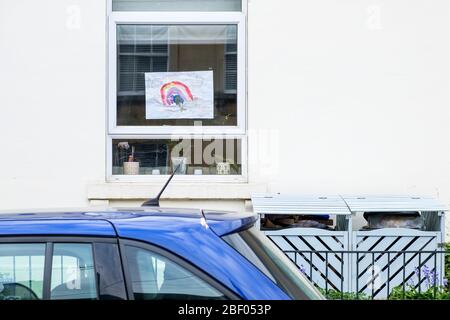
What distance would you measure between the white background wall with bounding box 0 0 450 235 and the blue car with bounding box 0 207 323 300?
5.37 meters

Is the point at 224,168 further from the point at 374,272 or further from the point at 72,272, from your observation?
the point at 72,272

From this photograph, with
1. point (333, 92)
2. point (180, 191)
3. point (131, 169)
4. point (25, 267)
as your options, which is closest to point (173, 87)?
point (131, 169)

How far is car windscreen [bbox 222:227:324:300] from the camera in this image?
3.77m

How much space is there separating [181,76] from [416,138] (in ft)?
9.19

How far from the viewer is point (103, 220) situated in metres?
3.73

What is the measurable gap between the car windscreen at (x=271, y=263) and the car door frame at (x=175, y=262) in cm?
24

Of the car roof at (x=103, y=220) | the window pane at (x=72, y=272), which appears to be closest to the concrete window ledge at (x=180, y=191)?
the car roof at (x=103, y=220)

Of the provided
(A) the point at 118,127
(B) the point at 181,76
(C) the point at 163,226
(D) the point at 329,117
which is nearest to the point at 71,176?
(A) the point at 118,127

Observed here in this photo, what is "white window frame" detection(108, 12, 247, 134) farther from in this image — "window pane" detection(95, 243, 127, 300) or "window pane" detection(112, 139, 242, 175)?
"window pane" detection(95, 243, 127, 300)

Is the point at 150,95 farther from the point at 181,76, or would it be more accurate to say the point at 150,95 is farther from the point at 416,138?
the point at 416,138

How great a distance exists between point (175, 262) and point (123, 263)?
0.76 ft

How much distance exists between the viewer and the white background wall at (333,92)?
29.4 ft

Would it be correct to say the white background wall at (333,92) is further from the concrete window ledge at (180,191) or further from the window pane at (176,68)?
the window pane at (176,68)
